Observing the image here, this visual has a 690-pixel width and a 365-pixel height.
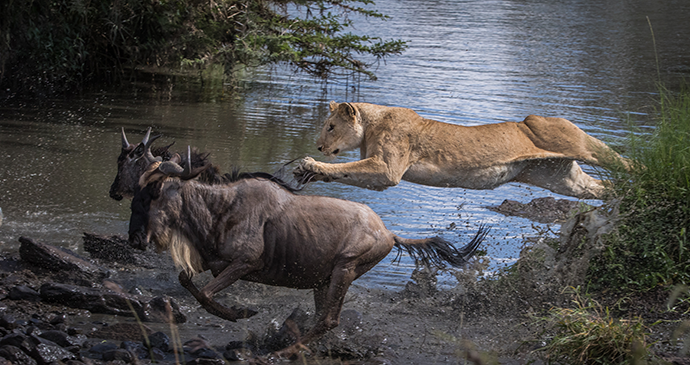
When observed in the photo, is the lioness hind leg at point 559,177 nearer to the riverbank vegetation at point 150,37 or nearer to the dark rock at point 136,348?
the dark rock at point 136,348

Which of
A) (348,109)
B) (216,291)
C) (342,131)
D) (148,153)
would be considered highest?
(348,109)

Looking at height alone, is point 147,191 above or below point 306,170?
above

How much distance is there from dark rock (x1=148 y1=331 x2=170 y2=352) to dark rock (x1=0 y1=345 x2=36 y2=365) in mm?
816

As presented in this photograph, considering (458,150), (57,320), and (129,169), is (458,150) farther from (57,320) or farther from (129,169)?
(57,320)

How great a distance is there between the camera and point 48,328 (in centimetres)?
509

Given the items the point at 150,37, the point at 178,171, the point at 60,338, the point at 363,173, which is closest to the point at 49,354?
the point at 60,338

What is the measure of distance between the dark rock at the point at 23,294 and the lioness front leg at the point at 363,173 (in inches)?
99.0

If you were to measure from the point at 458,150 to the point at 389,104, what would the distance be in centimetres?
808

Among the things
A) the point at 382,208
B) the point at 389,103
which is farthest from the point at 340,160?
the point at 389,103

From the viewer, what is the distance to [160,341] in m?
4.99

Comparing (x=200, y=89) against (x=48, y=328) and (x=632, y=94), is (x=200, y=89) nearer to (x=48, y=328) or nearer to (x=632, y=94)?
(x=632, y=94)

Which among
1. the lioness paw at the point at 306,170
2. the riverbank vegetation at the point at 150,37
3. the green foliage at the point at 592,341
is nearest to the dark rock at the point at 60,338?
the lioness paw at the point at 306,170

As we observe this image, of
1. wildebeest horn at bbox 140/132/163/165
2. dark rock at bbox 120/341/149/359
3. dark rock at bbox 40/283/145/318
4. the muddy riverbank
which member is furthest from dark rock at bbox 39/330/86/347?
wildebeest horn at bbox 140/132/163/165

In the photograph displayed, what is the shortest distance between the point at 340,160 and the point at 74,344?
21.5 ft
